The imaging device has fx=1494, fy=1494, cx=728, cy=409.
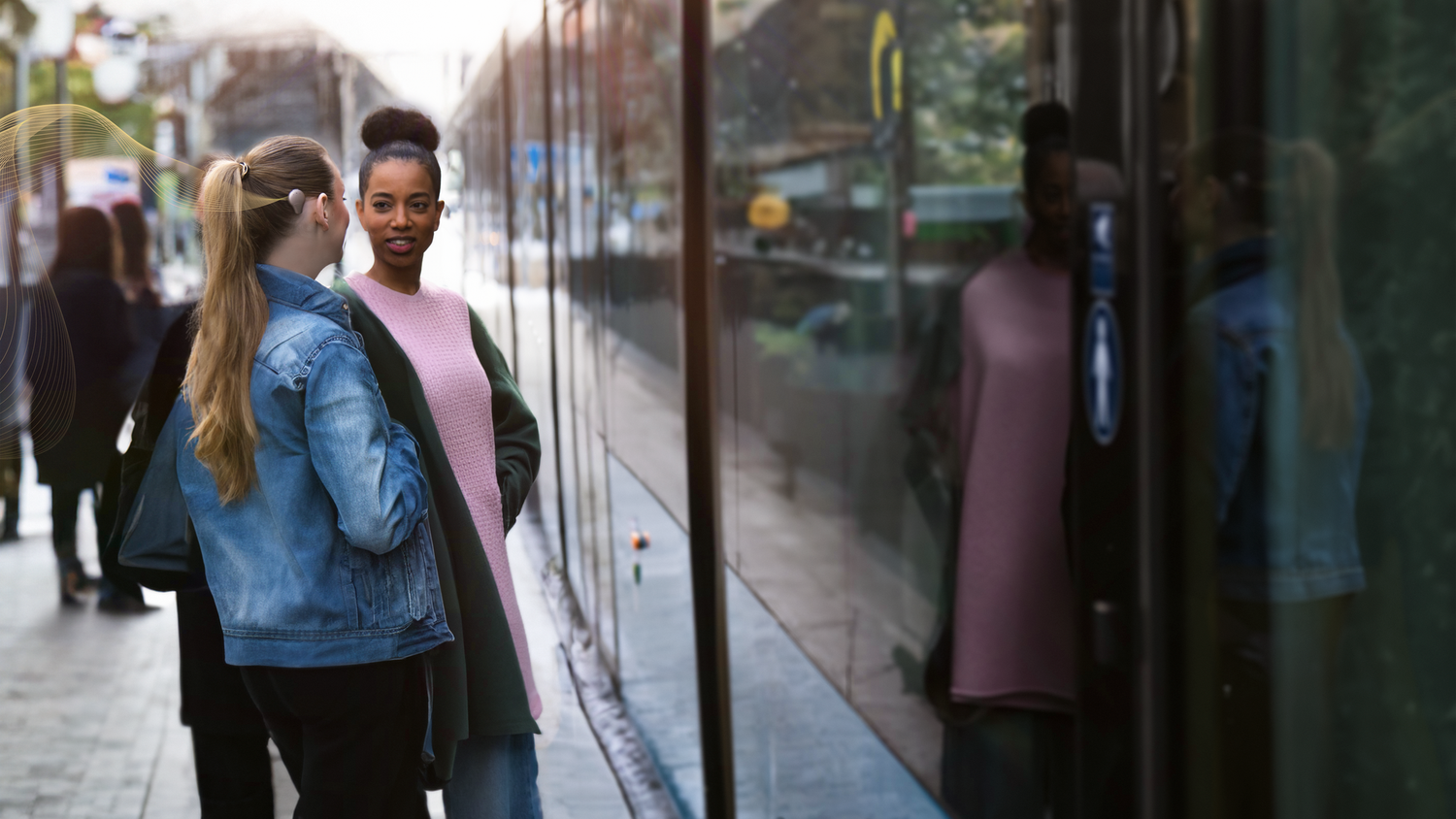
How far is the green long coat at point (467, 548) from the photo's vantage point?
7.28ft

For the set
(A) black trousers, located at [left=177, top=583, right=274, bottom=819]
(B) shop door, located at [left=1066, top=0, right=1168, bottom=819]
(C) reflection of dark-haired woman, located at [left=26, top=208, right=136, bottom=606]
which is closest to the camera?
(B) shop door, located at [left=1066, top=0, right=1168, bottom=819]

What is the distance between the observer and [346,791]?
2.19m

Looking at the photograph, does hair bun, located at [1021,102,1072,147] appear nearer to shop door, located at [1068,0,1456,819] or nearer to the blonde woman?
shop door, located at [1068,0,1456,819]

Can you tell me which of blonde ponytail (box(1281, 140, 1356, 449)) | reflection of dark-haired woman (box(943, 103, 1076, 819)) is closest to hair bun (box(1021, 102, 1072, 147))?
reflection of dark-haired woman (box(943, 103, 1076, 819))

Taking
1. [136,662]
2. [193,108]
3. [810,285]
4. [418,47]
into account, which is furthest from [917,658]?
[136,662]

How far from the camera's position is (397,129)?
2.25m

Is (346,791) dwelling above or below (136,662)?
above

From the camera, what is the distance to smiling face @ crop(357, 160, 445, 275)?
7.30 ft

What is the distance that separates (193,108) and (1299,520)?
320 centimetres

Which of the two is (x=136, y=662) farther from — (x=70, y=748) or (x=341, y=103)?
(x=341, y=103)

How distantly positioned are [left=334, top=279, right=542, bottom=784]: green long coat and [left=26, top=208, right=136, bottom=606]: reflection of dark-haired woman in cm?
206

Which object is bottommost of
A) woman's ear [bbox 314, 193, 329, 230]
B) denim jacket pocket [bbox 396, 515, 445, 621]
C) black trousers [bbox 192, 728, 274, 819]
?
black trousers [bbox 192, 728, 274, 819]
